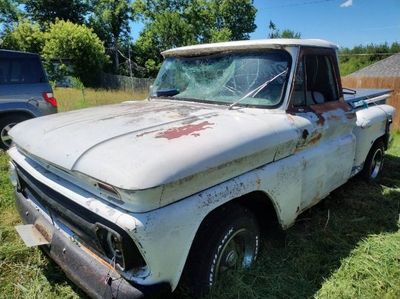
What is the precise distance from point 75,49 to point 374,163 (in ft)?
94.8

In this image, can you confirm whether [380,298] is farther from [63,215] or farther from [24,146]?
[24,146]

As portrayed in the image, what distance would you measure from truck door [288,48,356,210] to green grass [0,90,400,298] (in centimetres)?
44

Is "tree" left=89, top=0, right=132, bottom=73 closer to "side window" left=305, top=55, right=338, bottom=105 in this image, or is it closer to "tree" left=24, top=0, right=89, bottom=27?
"tree" left=24, top=0, right=89, bottom=27

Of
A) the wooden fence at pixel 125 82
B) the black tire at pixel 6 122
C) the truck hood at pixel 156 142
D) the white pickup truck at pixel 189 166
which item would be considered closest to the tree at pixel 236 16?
the wooden fence at pixel 125 82

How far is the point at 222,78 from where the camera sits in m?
3.62

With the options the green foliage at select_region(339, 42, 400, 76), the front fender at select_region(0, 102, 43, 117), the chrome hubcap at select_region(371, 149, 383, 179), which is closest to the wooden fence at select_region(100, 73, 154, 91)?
the front fender at select_region(0, 102, 43, 117)

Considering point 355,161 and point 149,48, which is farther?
point 149,48

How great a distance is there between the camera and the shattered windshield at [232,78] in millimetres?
3332

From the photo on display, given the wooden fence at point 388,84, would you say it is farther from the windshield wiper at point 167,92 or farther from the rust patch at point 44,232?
the rust patch at point 44,232

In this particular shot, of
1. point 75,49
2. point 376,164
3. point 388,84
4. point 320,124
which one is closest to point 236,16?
point 75,49

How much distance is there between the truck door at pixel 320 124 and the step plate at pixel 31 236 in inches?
83.2

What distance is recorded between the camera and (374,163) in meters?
5.45

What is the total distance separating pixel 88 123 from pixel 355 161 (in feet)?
10.3

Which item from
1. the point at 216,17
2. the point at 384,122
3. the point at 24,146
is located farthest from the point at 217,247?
the point at 216,17
